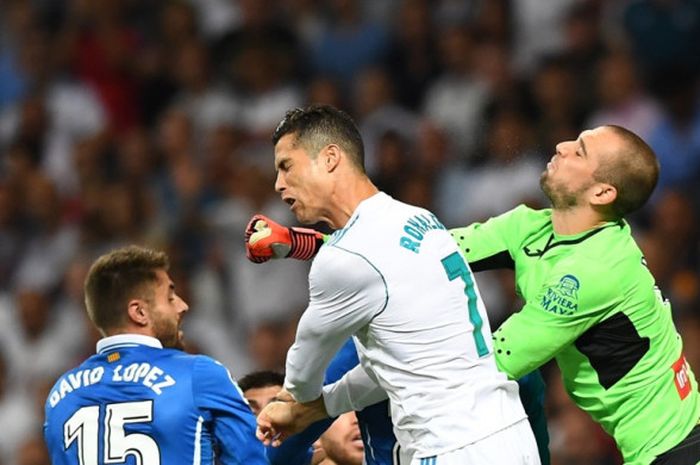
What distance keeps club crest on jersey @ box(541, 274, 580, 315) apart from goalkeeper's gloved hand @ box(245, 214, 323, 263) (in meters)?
0.89

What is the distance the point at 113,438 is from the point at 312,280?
988mm

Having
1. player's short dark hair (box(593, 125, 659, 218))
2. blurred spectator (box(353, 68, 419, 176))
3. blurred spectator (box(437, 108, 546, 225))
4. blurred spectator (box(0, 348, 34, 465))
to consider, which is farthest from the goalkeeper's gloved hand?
blurred spectator (box(0, 348, 34, 465))

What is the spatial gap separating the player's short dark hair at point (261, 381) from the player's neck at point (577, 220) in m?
1.48

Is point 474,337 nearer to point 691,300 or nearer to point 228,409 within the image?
point 228,409

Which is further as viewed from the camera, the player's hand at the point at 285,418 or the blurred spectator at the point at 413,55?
the blurred spectator at the point at 413,55

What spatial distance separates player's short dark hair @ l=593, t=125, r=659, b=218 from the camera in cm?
470

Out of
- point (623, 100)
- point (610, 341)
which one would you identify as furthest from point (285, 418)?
point (623, 100)

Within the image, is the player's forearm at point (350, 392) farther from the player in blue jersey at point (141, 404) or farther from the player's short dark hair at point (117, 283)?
the player's short dark hair at point (117, 283)

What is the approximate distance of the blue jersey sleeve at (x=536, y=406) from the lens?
501 centimetres

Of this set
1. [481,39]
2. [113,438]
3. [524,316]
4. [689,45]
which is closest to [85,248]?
[481,39]

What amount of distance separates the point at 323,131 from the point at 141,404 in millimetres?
1101

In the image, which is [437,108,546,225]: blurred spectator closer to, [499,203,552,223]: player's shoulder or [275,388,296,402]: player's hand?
[499,203,552,223]: player's shoulder

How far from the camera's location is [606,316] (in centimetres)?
459

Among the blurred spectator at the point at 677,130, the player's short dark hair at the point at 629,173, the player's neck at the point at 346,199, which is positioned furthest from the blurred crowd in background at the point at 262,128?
the player's neck at the point at 346,199
